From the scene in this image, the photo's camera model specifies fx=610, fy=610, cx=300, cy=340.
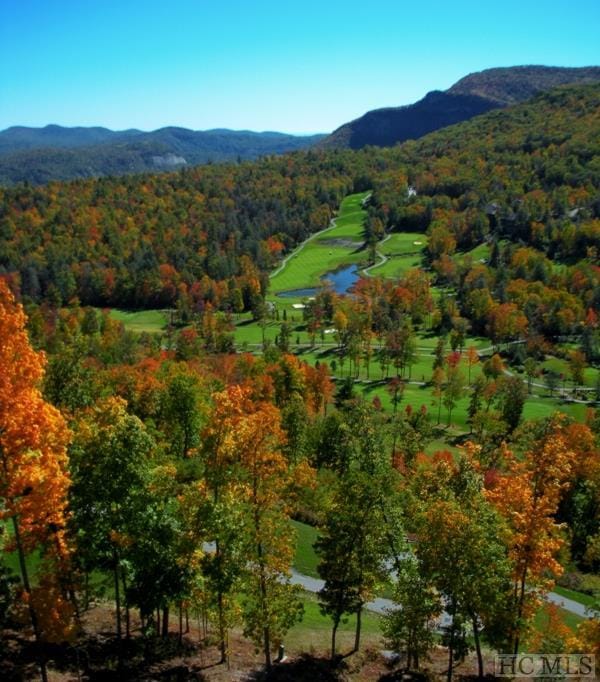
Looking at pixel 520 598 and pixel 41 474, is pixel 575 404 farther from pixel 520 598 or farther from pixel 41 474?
pixel 41 474

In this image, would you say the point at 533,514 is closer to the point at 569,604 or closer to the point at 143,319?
→ the point at 569,604

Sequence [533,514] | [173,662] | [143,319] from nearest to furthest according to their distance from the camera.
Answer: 1. [533,514]
2. [173,662]
3. [143,319]

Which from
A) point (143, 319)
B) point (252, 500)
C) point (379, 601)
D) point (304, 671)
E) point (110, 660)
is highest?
point (252, 500)

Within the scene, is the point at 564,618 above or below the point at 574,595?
above

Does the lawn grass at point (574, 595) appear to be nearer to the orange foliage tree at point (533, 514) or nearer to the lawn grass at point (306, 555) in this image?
the lawn grass at point (306, 555)

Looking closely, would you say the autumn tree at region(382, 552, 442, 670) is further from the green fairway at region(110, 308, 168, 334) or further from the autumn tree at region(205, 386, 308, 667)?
the green fairway at region(110, 308, 168, 334)

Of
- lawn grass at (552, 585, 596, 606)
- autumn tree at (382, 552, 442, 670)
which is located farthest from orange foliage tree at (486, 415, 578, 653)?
lawn grass at (552, 585, 596, 606)

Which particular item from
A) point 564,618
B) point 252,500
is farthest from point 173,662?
point 564,618

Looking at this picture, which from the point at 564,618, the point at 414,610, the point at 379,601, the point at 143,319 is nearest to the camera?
the point at 414,610

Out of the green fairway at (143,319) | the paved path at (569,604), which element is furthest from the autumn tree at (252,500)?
the green fairway at (143,319)
